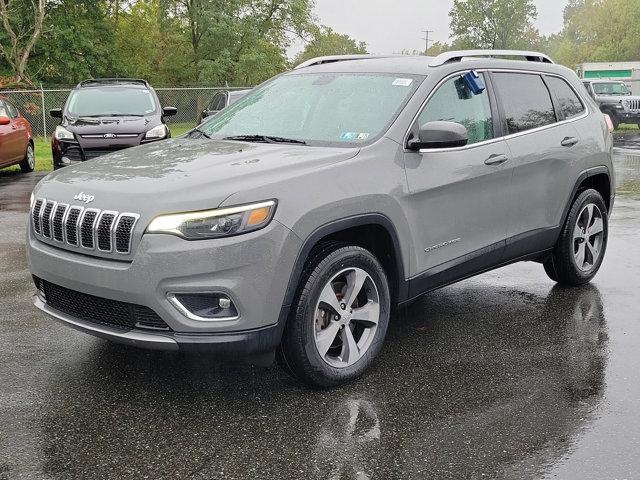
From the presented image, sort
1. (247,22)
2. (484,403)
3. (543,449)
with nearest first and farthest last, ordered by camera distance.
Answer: (543,449) < (484,403) < (247,22)

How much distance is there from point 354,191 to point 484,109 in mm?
1494

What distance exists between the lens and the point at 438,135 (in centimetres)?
429

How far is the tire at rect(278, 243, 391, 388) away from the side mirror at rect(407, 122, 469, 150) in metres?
0.72

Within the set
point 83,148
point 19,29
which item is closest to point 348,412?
point 83,148

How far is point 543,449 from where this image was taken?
3410 millimetres

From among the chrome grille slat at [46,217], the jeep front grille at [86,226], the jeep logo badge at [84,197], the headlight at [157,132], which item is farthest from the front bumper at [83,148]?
the jeep logo badge at [84,197]

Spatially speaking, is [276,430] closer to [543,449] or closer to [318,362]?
[318,362]

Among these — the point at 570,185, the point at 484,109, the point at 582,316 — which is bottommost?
the point at 582,316

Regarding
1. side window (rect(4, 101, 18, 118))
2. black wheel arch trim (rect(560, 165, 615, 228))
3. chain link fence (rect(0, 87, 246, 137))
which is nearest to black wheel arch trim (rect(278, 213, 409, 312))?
black wheel arch trim (rect(560, 165, 615, 228))

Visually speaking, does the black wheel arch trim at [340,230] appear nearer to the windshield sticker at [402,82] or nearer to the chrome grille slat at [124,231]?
the chrome grille slat at [124,231]

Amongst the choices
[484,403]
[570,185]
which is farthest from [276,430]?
[570,185]

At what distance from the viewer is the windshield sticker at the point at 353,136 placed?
4413 millimetres

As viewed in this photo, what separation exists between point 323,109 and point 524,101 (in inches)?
61.4

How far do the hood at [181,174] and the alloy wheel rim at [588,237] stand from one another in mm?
2623
